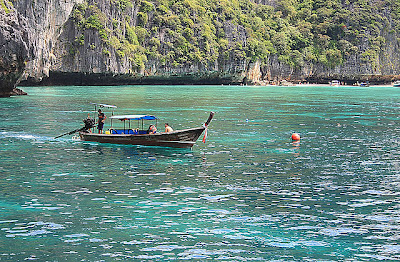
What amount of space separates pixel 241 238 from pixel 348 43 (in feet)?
587

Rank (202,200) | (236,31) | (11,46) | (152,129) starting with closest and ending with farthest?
1. (202,200)
2. (152,129)
3. (11,46)
4. (236,31)

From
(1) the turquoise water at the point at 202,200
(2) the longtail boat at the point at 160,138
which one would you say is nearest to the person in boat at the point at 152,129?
(2) the longtail boat at the point at 160,138

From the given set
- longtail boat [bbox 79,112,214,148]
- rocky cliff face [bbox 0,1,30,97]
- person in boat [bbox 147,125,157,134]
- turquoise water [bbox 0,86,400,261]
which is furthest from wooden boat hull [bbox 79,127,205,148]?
rocky cliff face [bbox 0,1,30,97]

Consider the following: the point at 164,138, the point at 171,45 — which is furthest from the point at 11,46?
the point at 171,45

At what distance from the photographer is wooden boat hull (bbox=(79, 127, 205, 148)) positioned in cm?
2919

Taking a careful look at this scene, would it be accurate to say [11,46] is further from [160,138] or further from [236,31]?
[236,31]

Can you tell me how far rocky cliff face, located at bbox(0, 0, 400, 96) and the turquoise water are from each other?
43367 millimetres

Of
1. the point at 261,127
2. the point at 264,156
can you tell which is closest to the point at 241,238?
the point at 264,156

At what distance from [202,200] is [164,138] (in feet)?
37.7

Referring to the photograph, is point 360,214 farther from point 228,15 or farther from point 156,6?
point 228,15

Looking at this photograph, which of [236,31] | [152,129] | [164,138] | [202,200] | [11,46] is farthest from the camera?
[236,31]

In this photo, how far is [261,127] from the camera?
135ft

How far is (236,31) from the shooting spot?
167 m

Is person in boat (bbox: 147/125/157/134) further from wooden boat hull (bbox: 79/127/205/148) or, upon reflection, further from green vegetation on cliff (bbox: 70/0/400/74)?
green vegetation on cliff (bbox: 70/0/400/74)
